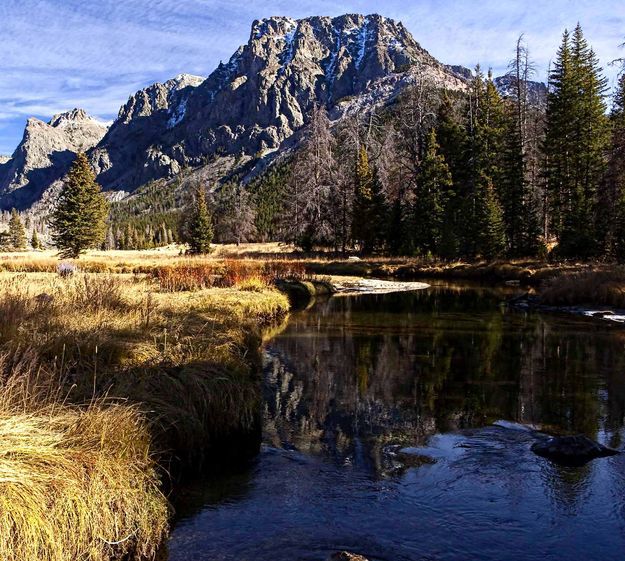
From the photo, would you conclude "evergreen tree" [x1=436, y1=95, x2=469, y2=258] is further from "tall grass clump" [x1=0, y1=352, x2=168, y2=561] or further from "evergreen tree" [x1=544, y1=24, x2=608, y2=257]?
"tall grass clump" [x1=0, y1=352, x2=168, y2=561]

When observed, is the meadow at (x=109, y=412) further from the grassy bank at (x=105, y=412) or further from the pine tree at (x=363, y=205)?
the pine tree at (x=363, y=205)

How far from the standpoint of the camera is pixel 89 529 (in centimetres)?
436

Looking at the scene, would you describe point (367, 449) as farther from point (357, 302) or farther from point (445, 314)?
point (357, 302)

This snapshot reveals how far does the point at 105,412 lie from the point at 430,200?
134 ft

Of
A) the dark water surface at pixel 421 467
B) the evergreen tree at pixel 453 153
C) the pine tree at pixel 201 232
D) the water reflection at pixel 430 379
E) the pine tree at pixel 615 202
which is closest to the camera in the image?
the dark water surface at pixel 421 467

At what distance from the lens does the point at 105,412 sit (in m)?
5.27

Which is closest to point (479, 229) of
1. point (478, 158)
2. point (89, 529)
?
point (478, 158)

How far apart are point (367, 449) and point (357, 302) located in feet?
58.8

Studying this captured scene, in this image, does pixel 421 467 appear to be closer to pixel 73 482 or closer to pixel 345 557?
pixel 345 557

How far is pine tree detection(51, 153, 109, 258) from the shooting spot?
48344mm

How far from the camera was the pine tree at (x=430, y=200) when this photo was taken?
43.5 meters

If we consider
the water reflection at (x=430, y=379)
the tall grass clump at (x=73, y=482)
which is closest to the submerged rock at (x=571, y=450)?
the water reflection at (x=430, y=379)

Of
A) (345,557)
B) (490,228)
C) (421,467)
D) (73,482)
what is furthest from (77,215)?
(345,557)

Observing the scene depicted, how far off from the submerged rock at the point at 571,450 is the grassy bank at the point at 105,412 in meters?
3.97
